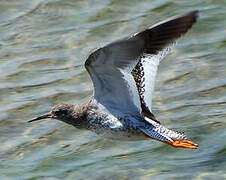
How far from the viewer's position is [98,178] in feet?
24.6

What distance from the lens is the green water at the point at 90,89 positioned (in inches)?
306

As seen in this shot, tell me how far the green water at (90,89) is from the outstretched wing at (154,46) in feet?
2.28

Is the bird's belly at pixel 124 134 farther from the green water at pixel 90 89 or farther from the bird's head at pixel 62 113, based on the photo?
the bird's head at pixel 62 113

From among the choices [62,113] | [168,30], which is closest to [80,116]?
[62,113]

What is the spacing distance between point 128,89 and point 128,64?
1.89ft

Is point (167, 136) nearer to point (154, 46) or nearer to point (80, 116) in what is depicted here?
point (154, 46)

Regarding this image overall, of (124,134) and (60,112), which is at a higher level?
(60,112)

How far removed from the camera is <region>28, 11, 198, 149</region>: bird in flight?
6793 millimetres

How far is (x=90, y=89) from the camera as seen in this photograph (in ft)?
32.0

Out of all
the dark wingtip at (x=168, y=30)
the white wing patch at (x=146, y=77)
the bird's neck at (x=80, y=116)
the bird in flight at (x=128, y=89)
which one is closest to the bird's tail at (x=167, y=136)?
the bird in flight at (x=128, y=89)

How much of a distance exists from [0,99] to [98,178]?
2761mm

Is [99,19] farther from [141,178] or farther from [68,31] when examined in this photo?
[141,178]

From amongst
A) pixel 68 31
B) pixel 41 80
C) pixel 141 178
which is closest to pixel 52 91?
pixel 41 80

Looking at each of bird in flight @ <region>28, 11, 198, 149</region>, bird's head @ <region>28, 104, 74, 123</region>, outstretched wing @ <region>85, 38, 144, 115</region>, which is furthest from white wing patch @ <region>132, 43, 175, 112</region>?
bird's head @ <region>28, 104, 74, 123</region>
